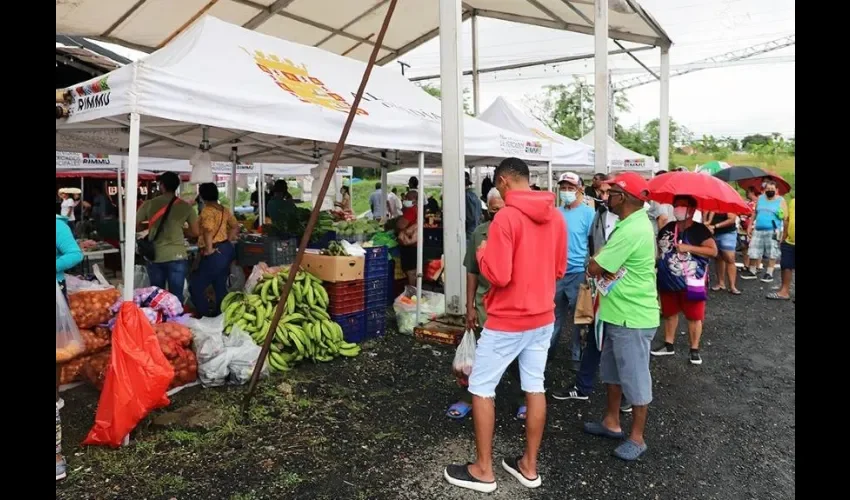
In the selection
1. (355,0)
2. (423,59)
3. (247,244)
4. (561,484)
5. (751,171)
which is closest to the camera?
(561,484)

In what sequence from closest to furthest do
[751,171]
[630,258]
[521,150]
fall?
[630,258], [521,150], [751,171]

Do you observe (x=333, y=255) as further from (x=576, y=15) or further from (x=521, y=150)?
(x=576, y=15)

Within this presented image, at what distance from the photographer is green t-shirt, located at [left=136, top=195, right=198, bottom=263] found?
6.45 metres

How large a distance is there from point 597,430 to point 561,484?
2.82ft

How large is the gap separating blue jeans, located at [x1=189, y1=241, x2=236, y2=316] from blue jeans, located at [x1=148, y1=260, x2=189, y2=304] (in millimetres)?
261

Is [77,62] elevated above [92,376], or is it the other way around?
[77,62]

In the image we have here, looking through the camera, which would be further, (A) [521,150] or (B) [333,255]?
(A) [521,150]

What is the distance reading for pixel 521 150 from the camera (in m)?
8.52

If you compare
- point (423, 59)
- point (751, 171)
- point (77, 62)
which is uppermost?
point (423, 59)

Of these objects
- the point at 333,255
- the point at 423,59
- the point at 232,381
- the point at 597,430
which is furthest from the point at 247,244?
the point at 423,59

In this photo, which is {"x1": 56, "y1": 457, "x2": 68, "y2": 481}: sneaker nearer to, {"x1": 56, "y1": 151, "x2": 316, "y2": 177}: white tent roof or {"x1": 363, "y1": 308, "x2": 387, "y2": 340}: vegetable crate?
{"x1": 363, "y1": 308, "x2": 387, "y2": 340}: vegetable crate

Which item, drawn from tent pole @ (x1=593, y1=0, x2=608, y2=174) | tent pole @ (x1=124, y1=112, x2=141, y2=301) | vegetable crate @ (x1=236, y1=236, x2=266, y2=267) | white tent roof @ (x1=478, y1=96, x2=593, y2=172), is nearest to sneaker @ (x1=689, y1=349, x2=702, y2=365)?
tent pole @ (x1=593, y1=0, x2=608, y2=174)

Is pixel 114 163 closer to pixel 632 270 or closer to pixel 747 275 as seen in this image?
pixel 632 270

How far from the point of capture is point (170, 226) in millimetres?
6457
